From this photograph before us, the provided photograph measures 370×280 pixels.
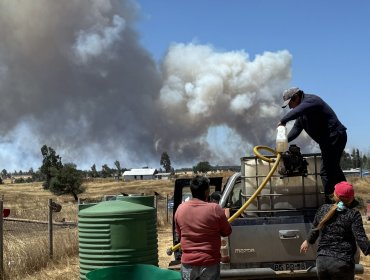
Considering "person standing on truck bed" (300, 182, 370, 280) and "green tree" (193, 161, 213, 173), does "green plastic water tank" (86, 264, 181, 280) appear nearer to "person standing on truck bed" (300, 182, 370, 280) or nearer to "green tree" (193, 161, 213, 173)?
"person standing on truck bed" (300, 182, 370, 280)

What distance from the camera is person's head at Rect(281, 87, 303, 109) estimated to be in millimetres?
6027

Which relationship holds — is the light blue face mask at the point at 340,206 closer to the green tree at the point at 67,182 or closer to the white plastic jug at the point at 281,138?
the white plastic jug at the point at 281,138

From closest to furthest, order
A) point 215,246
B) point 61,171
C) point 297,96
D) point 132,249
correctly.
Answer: point 215,246 → point 132,249 → point 297,96 → point 61,171

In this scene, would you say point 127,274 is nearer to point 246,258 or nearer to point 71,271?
point 246,258

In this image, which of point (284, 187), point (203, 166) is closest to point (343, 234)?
point (284, 187)

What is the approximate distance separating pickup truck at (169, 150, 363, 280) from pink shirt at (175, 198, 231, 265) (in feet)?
6.07

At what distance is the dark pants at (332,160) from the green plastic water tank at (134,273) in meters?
2.57

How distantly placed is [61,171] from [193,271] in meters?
63.3

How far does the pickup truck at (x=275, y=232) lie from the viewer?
20.9 feet

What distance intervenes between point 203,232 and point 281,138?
1810 mm

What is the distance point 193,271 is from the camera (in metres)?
4.42

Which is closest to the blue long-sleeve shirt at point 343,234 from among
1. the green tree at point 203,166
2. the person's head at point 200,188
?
the person's head at point 200,188

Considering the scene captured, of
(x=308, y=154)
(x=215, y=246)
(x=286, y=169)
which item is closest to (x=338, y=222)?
(x=215, y=246)

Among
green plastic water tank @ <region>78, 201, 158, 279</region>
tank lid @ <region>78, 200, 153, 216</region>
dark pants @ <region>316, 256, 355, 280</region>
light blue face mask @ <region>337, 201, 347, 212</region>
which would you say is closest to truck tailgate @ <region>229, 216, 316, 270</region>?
green plastic water tank @ <region>78, 201, 158, 279</region>
